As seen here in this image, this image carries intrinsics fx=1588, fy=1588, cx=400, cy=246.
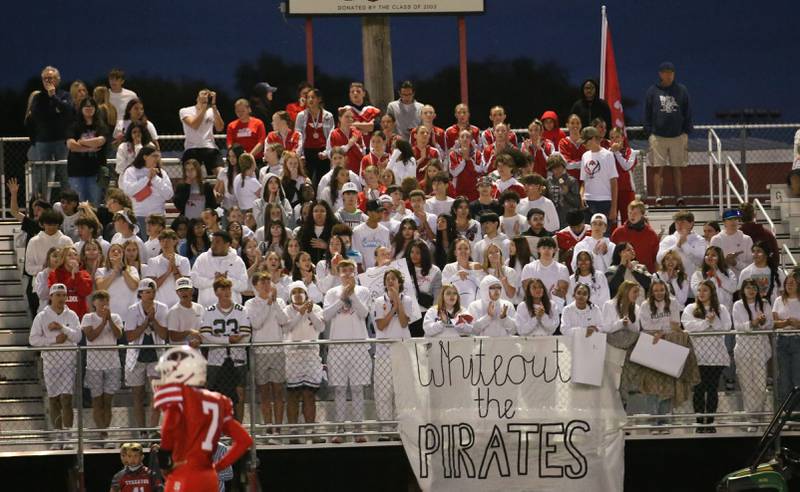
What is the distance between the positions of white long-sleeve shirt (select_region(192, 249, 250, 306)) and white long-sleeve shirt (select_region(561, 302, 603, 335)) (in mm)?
3689

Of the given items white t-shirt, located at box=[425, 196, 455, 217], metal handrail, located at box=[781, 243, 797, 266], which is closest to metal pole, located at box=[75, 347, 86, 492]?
white t-shirt, located at box=[425, 196, 455, 217]

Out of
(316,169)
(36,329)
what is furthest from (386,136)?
(36,329)

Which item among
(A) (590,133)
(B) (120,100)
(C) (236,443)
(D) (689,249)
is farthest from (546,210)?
(C) (236,443)

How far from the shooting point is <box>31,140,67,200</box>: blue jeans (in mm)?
21672

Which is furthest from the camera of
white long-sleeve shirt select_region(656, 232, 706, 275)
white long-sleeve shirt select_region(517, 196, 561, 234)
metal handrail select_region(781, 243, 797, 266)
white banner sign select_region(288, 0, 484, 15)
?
white banner sign select_region(288, 0, 484, 15)

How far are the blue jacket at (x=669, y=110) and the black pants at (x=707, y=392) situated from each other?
6.63 m

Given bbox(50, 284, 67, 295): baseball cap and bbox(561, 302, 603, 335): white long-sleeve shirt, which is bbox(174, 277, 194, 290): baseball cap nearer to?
bbox(50, 284, 67, 295): baseball cap

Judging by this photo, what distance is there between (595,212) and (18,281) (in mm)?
7631

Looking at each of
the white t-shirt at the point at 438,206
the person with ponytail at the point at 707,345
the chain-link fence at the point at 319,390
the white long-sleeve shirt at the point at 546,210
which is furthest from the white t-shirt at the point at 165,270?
the person with ponytail at the point at 707,345

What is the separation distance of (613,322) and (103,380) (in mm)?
5423

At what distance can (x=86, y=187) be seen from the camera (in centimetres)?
2109

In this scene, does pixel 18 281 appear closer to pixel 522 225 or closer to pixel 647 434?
pixel 522 225

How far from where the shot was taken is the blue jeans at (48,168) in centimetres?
2167

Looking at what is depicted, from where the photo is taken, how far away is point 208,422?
1257 centimetres
